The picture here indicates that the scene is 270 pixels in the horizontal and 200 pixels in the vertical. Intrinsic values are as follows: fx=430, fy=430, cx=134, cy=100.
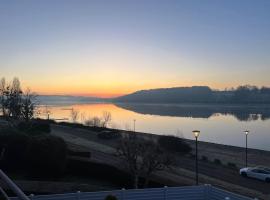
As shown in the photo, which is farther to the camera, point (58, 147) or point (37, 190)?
point (58, 147)

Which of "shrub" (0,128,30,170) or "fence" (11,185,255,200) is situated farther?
"shrub" (0,128,30,170)

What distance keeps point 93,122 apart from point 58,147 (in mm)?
80788

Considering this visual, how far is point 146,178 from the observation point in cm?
2773

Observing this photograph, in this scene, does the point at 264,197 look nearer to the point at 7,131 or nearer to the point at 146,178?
the point at 146,178

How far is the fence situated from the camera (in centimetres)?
1555

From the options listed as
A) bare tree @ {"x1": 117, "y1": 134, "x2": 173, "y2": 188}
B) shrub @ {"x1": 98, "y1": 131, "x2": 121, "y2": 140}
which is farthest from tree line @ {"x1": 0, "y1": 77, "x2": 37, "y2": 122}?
bare tree @ {"x1": 117, "y1": 134, "x2": 173, "y2": 188}

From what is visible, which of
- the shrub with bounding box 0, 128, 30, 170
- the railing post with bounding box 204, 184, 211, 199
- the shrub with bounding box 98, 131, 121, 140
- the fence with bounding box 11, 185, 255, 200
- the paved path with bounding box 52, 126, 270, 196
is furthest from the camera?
the shrub with bounding box 98, 131, 121, 140

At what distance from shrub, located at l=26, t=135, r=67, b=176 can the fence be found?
10748 mm

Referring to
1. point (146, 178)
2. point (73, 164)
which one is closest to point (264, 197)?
point (146, 178)

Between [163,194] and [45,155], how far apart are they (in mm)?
11135

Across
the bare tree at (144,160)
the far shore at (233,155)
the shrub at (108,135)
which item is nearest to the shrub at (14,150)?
the bare tree at (144,160)

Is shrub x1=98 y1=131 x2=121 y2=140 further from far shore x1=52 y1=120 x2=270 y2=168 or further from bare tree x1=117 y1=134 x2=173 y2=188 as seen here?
bare tree x1=117 y1=134 x2=173 y2=188

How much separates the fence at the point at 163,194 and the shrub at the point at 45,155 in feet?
35.3

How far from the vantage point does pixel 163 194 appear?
17016mm
